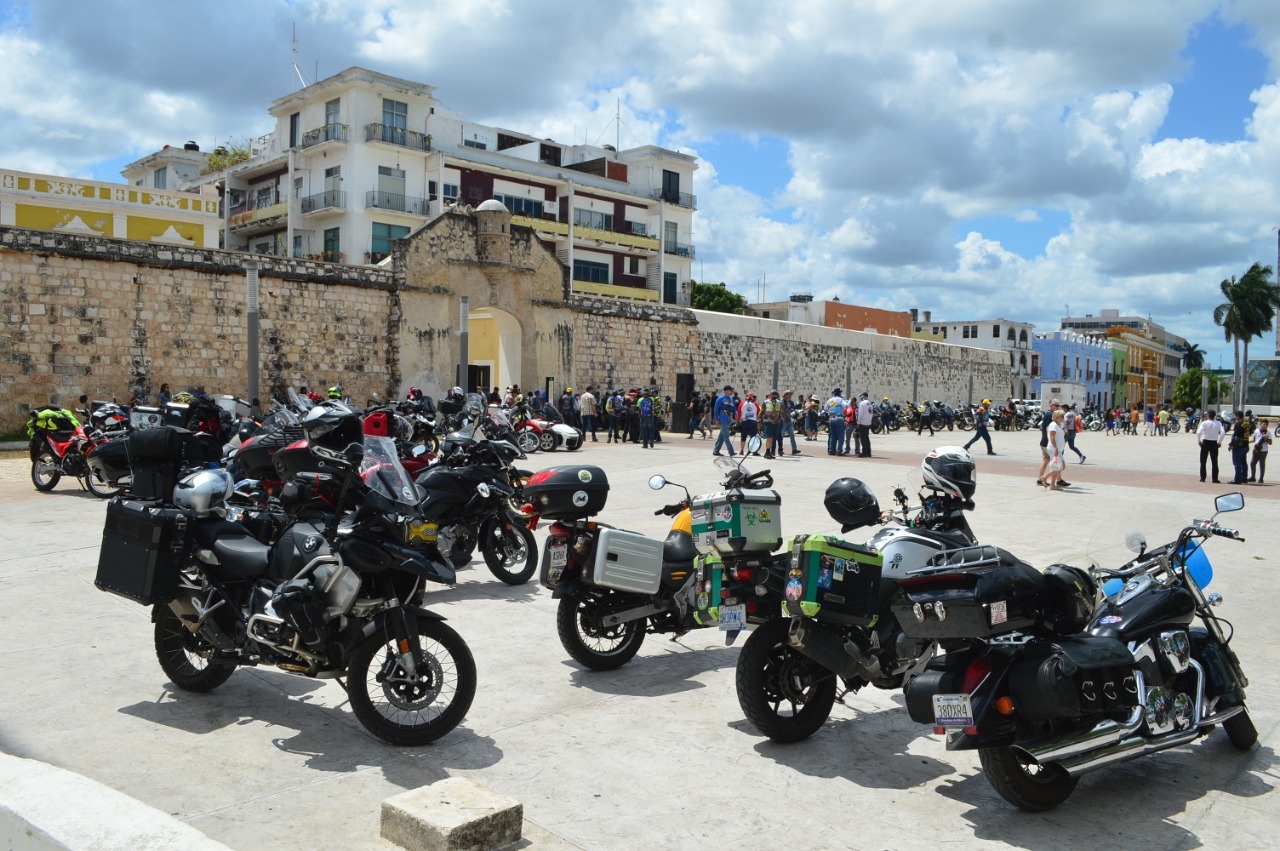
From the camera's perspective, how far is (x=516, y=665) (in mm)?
5547

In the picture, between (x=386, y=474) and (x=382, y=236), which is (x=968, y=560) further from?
(x=382, y=236)

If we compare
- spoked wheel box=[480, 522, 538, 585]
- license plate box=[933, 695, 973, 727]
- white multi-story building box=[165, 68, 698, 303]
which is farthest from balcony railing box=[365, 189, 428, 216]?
license plate box=[933, 695, 973, 727]

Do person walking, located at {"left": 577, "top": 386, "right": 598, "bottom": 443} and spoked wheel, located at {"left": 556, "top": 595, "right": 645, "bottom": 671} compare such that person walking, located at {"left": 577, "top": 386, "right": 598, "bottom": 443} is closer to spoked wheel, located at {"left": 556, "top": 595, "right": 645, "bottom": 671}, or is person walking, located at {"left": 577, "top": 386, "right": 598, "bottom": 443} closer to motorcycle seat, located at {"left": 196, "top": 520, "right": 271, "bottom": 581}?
spoked wheel, located at {"left": 556, "top": 595, "right": 645, "bottom": 671}

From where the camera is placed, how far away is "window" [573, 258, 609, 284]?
4756cm

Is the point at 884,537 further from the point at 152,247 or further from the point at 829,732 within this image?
the point at 152,247

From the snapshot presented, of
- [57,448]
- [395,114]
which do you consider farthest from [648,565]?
[395,114]

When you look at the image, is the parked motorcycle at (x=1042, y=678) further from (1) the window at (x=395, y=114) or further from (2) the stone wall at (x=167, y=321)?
(1) the window at (x=395, y=114)

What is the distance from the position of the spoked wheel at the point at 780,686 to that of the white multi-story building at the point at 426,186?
34.7m

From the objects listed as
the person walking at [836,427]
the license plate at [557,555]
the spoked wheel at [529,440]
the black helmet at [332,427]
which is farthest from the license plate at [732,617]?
the person walking at [836,427]

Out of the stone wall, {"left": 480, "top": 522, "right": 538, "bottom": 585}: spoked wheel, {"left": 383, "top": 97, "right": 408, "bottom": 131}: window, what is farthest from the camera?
{"left": 383, "top": 97, "right": 408, "bottom": 131}: window

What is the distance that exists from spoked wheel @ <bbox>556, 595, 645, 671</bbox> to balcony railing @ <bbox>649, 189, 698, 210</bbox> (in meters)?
47.0

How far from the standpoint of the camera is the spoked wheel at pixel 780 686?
426cm

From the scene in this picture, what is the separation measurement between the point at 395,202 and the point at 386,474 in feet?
126

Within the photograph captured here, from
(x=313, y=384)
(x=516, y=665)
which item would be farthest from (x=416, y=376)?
(x=516, y=665)
